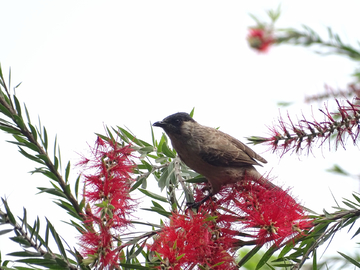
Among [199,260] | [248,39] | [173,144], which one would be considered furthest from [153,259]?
[173,144]

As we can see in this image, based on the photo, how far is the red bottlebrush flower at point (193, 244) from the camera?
2.15 m

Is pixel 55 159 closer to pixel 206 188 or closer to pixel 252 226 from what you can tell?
pixel 252 226

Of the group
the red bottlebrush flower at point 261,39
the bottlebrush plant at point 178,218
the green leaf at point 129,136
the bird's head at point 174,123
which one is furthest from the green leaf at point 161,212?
the bird's head at point 174,123

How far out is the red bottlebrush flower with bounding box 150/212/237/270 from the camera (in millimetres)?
2147

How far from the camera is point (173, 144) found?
493 cm

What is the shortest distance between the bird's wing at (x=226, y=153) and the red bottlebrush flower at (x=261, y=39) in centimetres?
296

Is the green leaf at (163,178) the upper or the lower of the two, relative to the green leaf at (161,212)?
upper

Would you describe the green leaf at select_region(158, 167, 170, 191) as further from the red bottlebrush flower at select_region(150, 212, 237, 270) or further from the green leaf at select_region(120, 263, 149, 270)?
the green leaf at select_region(120, 263, 149, 270)

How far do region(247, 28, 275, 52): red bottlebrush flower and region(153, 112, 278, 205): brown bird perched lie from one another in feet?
9.28

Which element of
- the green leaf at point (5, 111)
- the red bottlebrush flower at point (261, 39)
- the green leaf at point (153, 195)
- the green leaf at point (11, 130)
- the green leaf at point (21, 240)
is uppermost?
the red bottlebrush flower at point (261, 39)

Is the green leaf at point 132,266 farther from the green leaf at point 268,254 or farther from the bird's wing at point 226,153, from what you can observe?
the bird's wing at point 226,153

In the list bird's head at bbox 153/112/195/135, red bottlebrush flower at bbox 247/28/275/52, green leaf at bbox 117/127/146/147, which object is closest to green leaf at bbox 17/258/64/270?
red bottlebrush flower at bbox 247/28/275/52

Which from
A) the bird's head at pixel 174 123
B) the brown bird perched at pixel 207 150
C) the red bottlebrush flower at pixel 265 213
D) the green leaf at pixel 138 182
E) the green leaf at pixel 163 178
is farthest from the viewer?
the bird's head at pixel 174 123

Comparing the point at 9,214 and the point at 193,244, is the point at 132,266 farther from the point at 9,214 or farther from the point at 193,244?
the point at 9,214
